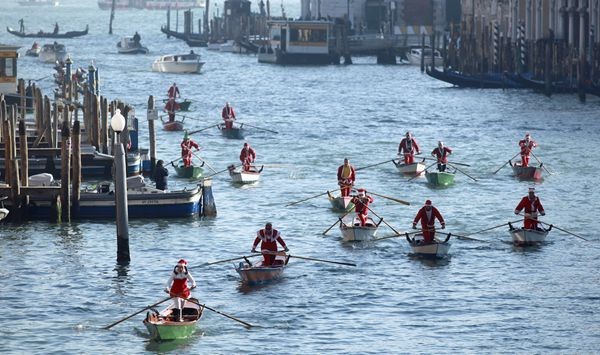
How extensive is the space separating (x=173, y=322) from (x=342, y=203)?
16157 millimetres

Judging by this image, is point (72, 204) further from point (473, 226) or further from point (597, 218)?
point (597, 218)

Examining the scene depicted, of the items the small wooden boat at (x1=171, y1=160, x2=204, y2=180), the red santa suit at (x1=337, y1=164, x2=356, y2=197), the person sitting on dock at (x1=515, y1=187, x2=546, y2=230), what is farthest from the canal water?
the red santa suit at (x1=337, y1=164, x2=356, y2=197)

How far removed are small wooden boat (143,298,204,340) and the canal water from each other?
0.25 m

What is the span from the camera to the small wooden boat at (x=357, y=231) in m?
41.0

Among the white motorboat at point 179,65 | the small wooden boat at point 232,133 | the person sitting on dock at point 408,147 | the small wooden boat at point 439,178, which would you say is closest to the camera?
the small wooden boat at point 439,178

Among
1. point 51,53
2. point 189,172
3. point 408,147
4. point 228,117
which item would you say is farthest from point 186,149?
point 51,53

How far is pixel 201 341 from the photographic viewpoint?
31.4 m

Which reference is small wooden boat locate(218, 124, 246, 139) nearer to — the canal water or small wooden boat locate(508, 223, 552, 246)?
the canal water

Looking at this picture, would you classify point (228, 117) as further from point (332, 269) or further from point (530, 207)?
point (332, 269)

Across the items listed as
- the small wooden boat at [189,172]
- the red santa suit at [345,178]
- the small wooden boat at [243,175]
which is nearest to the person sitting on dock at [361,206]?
the red santa suit at [345,178]

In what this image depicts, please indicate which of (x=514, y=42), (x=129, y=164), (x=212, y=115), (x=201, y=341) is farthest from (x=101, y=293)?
(x=514, y=42)

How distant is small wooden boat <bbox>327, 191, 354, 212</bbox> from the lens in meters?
46.6

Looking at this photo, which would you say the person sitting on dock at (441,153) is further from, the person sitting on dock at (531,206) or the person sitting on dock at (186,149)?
the person sitting on dock at (531,206)

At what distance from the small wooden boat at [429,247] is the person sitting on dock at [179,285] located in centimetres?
912
